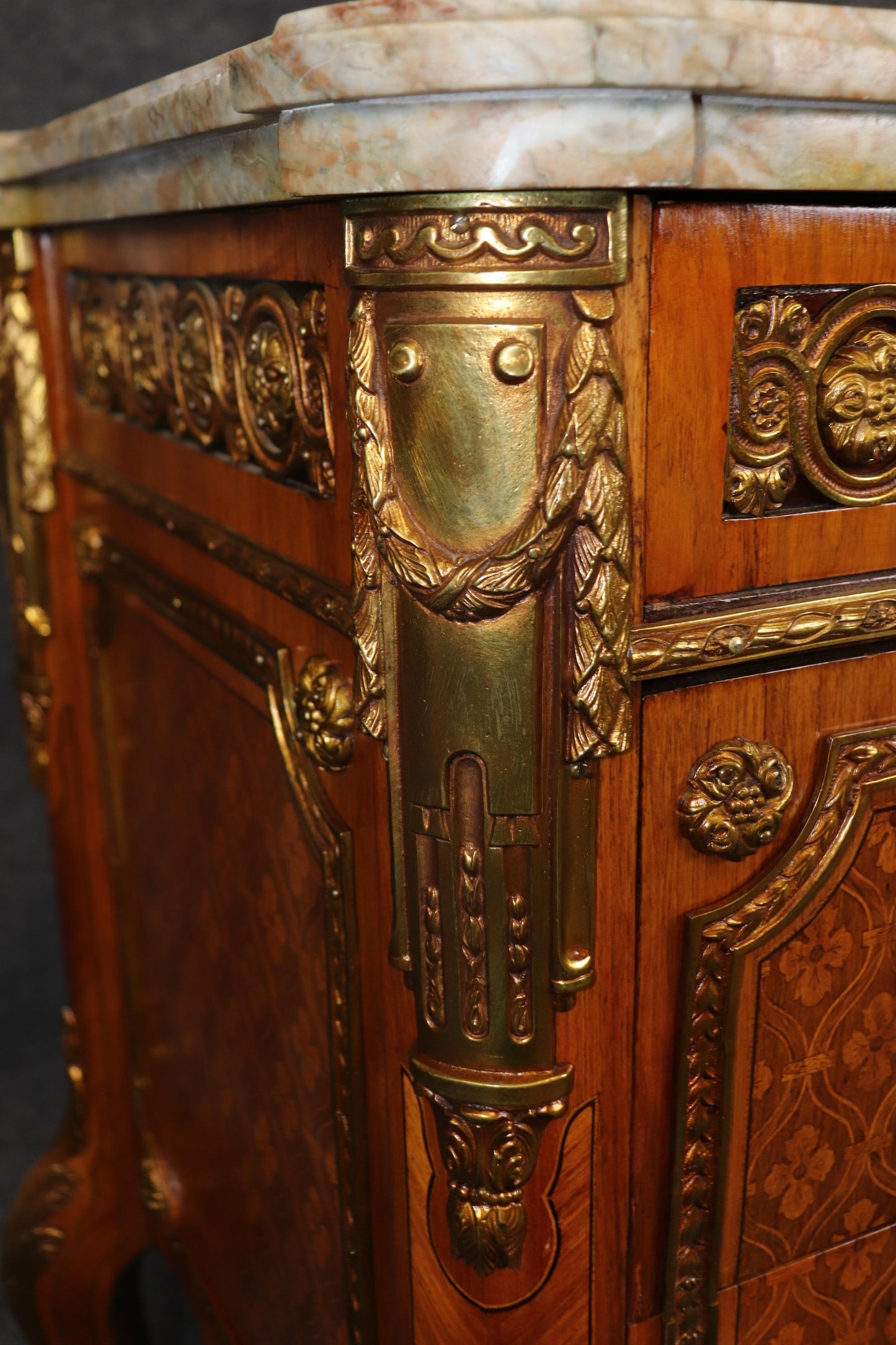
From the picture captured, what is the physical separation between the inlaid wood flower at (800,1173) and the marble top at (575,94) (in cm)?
42

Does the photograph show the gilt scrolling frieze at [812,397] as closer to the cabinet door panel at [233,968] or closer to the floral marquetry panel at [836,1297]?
the cabinet door panel at [233,968]

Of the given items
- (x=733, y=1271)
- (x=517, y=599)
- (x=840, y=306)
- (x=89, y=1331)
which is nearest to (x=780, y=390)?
(x=840, y=306)

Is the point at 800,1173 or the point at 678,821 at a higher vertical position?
the point at 678,821

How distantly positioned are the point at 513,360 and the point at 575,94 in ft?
0.28

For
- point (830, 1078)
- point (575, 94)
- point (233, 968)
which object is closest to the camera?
point (575, 94)

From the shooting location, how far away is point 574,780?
0.53 m

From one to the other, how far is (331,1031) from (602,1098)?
152mm

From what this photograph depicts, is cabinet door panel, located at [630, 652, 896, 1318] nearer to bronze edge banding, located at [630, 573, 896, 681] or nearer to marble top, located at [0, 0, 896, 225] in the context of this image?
bronze edge banding, located at [630, 573, 896, 681]

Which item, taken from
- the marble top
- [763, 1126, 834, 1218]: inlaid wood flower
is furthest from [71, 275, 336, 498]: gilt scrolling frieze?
[763, 1126, 834, 1218]: inlaid wood flower

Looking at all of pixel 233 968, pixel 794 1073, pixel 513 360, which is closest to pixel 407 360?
pixel 513 360

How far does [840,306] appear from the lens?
0.56 m

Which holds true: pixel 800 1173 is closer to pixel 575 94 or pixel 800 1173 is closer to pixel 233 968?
pixel 233 968

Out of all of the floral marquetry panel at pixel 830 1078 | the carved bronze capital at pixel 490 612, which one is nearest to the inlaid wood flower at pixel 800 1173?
the floral marquetry panel at pixel 830 1078

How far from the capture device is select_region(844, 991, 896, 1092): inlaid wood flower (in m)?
0.66
